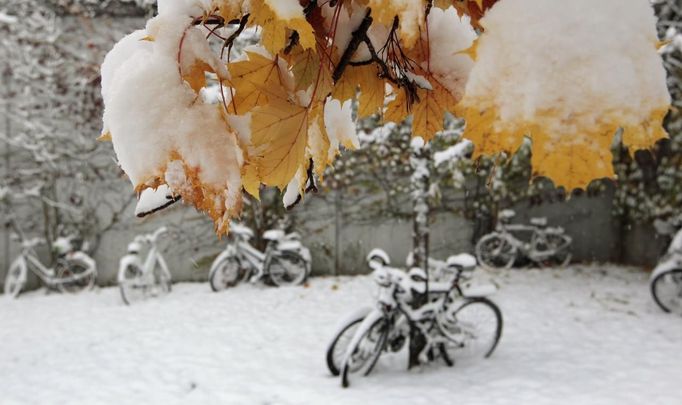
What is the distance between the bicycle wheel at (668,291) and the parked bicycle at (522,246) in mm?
1763

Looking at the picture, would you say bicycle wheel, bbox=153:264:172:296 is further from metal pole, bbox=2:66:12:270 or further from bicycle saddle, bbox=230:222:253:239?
metal pole, bbox=2:66:12:270

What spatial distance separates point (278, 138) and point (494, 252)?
6721mm

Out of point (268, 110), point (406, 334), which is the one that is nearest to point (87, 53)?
point (406, 334)

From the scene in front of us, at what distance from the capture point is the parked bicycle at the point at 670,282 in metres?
4.87

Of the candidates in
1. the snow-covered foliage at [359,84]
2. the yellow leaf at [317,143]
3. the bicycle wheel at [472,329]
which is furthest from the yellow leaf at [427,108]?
the bicycle wheel at [472,329]

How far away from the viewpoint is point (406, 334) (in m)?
3.78

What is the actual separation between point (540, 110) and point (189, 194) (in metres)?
0.31

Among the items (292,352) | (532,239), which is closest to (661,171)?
(532,239)

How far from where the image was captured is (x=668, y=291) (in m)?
5.08

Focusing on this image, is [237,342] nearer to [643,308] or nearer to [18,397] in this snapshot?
[18,397]

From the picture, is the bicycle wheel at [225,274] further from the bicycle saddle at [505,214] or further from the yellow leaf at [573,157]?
the yellow leaf at [573,157]

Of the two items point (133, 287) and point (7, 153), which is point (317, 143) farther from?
point (7, 153)

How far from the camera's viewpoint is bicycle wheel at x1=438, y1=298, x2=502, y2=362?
3.85 meters

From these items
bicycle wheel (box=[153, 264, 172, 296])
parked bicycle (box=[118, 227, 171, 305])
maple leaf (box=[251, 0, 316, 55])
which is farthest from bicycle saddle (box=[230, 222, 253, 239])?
maple leaf (box=[251, 0, 316, 55])
